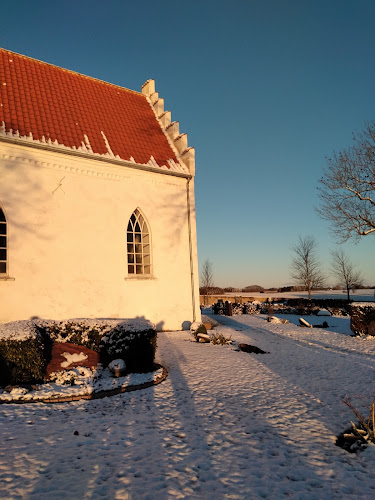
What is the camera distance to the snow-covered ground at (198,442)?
3.60m

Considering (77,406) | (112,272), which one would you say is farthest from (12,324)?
(112,272)

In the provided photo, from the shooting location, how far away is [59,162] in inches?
499

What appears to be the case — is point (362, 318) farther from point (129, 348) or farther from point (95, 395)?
point (95, 395)

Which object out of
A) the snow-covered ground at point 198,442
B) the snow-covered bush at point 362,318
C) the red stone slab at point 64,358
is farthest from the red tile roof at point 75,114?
the snow-covered bush at point 362,318

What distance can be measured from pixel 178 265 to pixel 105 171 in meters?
5.09

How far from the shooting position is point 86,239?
1291cm

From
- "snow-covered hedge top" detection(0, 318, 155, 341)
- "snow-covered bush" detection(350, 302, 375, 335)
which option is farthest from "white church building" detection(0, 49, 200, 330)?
"snow-covered bush" detection(350, 302, 375, 335)

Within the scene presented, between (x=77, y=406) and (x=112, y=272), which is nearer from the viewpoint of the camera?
(x=77, y=406)

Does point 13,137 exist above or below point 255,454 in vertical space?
above

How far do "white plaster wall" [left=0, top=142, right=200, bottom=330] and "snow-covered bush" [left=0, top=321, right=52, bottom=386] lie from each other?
4779 mm

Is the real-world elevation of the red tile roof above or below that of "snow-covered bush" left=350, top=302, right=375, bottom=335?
above

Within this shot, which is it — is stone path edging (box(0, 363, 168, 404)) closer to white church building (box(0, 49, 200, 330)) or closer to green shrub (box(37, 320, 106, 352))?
green shrub (box(37, 320, 106, 352))

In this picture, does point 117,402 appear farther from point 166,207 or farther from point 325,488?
point 166,207

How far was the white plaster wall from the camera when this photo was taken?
11.6 meters
